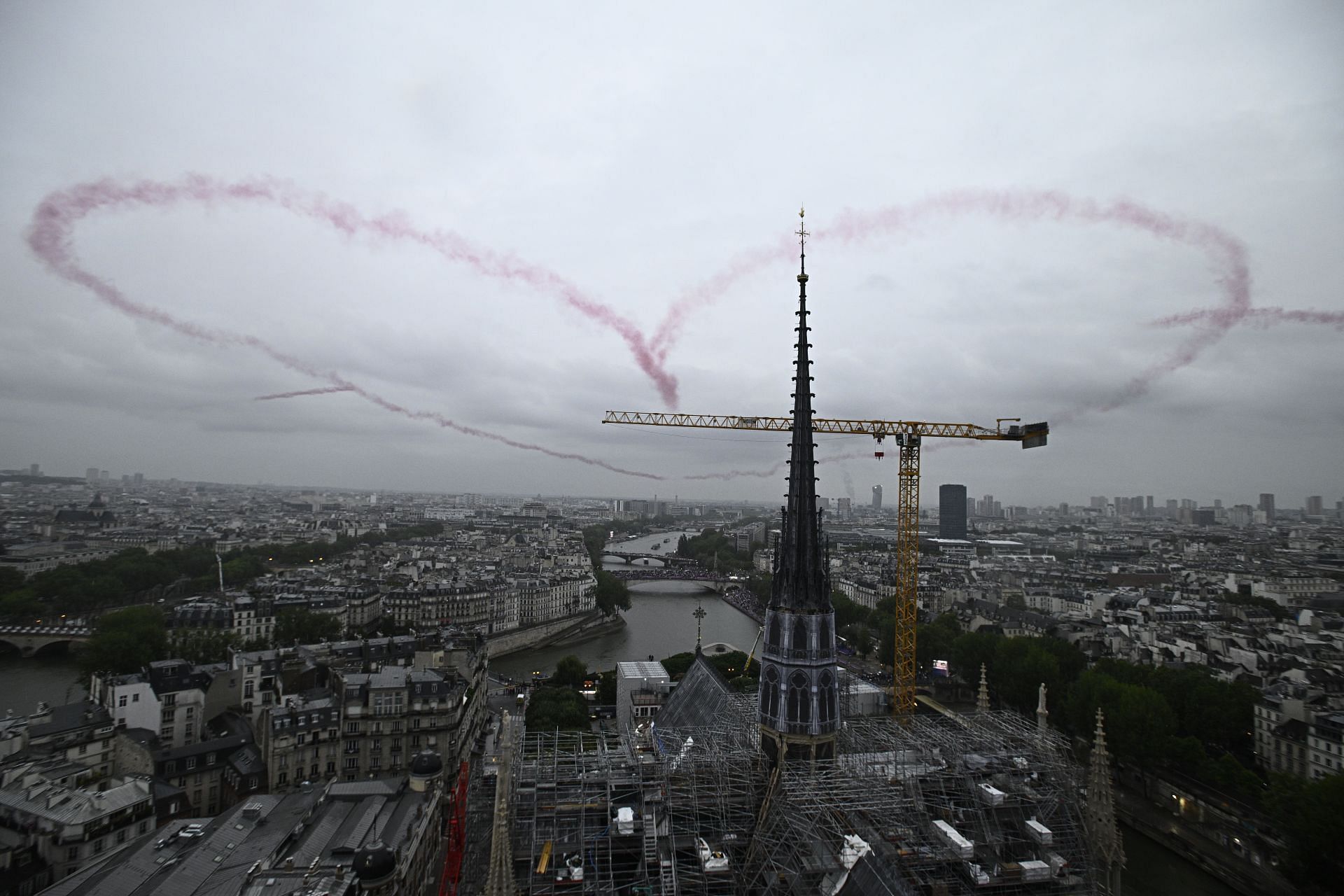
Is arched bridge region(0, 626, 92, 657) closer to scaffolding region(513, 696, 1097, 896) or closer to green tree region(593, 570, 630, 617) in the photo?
green tree region(593, 570, 630, 617)

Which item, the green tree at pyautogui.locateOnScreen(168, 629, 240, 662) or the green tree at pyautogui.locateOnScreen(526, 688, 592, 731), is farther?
the green tree at pyautogui.locateOnScreen(168, 629, 240, 662)

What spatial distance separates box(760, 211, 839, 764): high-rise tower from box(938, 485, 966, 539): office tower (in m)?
148

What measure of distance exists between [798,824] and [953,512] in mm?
153406

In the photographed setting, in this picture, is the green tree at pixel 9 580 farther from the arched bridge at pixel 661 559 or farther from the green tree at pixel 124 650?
the arched bridge at pixel 661 559

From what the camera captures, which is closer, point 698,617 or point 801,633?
point 801,633

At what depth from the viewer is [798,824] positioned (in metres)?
12.3

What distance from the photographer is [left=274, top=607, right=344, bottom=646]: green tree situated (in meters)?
46.8

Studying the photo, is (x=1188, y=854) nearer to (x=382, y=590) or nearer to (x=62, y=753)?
(x=62, y=753)

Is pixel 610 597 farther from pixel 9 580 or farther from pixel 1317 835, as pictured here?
pixel 1317 835

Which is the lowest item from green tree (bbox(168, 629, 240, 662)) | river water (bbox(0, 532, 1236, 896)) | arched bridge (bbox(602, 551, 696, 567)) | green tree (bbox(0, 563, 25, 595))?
river water (bbox(0, 532, 1236, 896))

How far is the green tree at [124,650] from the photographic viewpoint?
34844 millimetres

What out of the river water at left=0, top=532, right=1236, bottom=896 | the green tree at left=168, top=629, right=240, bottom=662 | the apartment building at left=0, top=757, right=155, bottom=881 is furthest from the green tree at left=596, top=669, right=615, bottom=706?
the apartment building at left=0, top=757, right=155, bottom=881

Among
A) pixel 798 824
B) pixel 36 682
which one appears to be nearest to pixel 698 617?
pixel 798 824

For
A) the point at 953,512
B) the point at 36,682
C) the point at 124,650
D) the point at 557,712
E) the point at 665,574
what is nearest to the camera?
the point at 557,712
